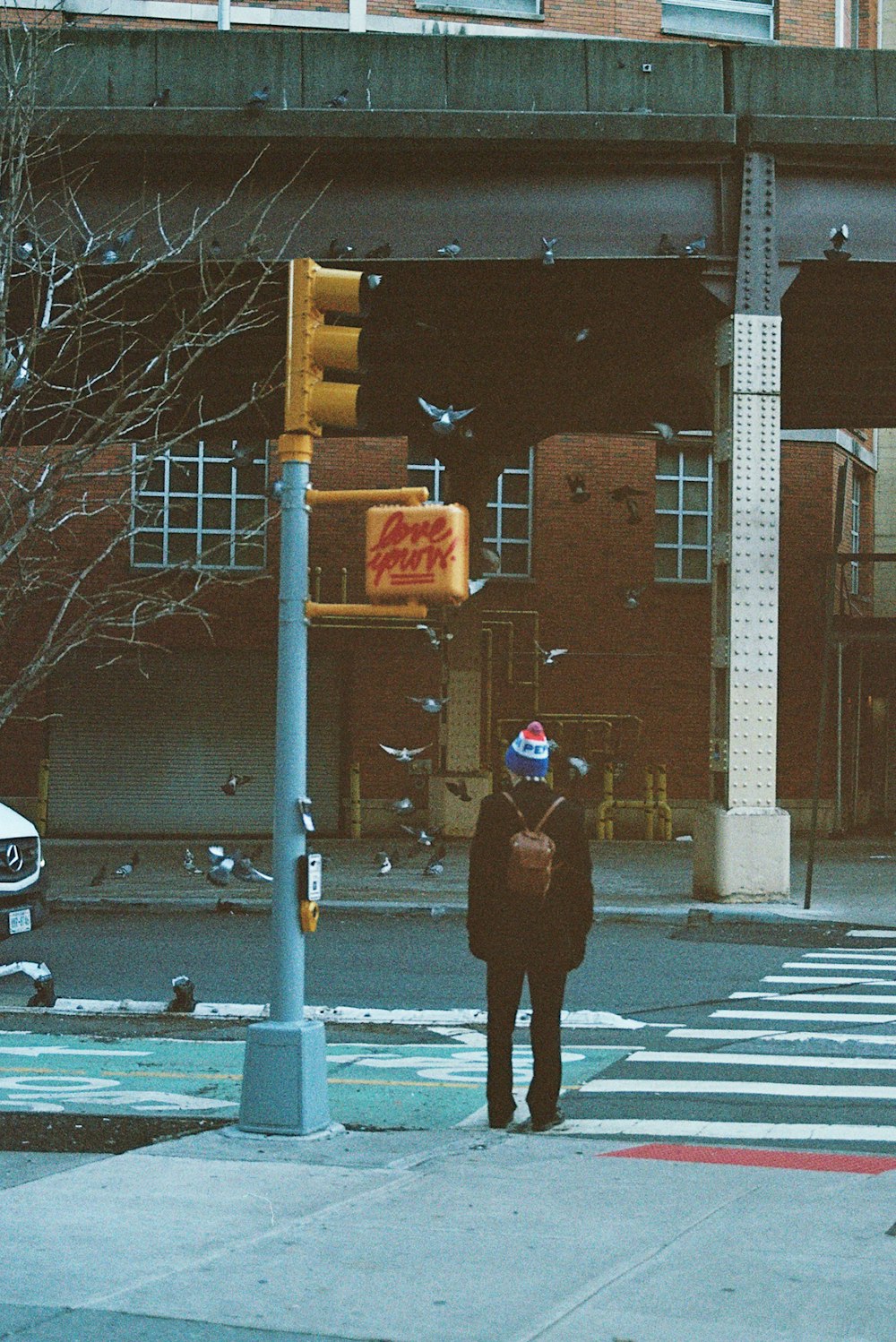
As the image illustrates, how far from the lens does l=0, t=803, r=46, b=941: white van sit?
12.9 meters

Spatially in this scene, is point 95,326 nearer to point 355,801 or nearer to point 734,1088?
point 355,801

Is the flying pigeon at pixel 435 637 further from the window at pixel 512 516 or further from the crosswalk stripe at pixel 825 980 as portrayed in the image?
the crosswalk stripe at pixel 825 980

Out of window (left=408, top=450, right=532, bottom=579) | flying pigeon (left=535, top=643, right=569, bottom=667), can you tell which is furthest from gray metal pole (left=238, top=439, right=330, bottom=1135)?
window (left=408, top=450, right=532, bottom=579)

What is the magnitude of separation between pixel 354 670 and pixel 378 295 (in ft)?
31.9

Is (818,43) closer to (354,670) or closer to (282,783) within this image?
(354,670)

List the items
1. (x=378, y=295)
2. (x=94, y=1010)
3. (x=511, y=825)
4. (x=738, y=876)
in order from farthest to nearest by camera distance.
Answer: (x=378, y=295) < (x=738, y=876) < (x=94, y=1010) < (x=511, y=825)

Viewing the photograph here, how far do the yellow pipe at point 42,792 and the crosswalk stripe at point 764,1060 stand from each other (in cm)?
1925

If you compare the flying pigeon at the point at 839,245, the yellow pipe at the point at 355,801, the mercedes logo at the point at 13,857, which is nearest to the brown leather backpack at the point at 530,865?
the mercedes logo at the point at 13,857

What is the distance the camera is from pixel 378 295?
20328 millimetres

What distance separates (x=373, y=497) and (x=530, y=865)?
1834 millimetres

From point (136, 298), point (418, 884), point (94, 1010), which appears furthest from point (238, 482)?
point (94, 1010)

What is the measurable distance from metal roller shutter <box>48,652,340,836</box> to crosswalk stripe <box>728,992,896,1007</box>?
16338mm

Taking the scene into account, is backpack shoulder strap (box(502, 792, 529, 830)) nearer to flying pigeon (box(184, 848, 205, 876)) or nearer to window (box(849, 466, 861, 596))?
flying pigeon (box(184, 848, 205, 876))

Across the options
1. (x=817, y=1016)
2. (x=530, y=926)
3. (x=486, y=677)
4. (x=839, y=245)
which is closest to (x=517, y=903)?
(x=530, y=926)
